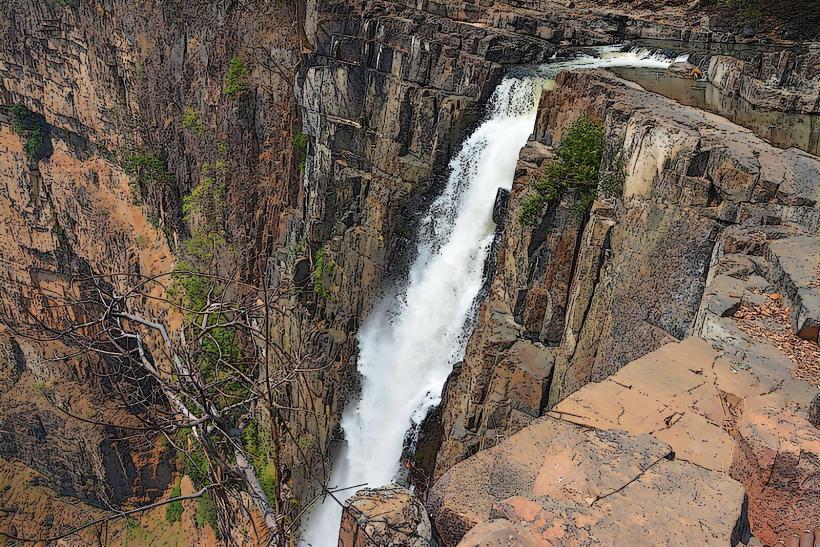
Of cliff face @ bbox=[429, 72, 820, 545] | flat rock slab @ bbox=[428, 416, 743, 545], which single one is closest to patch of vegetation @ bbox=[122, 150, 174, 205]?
cliff face @ bbox=[429, 72, 820, 545]

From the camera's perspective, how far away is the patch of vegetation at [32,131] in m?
28.8

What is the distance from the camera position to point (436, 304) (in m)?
15.4

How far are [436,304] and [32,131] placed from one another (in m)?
23.4

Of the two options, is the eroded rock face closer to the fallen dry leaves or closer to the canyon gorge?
the canyon gorge

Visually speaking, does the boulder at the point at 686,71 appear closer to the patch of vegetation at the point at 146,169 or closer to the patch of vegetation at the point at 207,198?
the patch of vegetation at the point at 207,198

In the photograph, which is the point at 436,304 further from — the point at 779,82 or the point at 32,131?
the point at 32,131

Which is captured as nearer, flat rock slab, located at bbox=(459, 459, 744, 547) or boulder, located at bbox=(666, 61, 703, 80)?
flat rock slab, located at bbox=(459, 459, 744, 547)

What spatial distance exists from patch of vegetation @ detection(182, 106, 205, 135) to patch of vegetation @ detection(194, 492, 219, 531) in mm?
12606

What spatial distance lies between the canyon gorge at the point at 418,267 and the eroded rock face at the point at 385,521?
20 millimetres

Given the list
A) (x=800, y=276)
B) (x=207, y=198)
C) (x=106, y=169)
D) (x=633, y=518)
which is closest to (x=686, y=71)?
(x=800, y=276)

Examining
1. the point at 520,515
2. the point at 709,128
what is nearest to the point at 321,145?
the point at 709,128

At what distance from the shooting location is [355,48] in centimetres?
1766

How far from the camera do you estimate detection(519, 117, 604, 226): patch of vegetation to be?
11305 mm

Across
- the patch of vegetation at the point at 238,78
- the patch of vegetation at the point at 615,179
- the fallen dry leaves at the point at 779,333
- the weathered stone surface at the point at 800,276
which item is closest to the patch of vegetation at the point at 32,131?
the patch of vegetation at the point at 238,78
